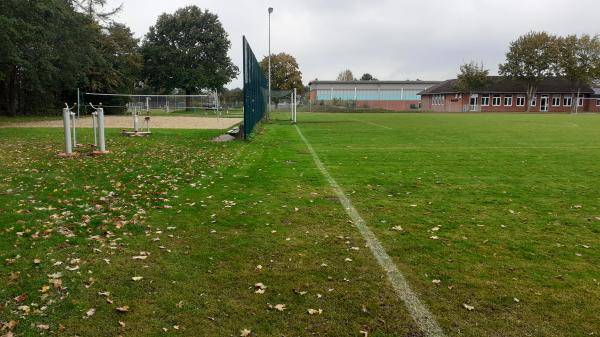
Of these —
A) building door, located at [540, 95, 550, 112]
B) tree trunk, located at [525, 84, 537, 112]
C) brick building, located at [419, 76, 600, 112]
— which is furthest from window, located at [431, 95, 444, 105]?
building door, located at [540, 95, 550, 112]

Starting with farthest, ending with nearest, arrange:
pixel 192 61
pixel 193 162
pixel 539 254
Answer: pixel 192 61 < pixel 193 162 < pixel 539 254

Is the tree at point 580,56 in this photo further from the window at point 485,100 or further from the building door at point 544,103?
the window at point 485,100

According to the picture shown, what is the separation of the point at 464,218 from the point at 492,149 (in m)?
9.99

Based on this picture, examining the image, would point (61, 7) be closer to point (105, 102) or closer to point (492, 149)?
point (105, 102)

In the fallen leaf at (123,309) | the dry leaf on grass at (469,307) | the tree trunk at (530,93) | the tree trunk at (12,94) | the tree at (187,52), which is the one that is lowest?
the fallen leaf at (123,309)

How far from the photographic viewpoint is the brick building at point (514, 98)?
81250mm

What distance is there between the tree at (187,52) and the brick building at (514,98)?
39.4m

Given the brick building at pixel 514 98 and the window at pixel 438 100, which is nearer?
the brick building at pixel 514 98

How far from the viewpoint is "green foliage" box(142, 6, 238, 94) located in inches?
2482

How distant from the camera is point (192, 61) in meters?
64.2

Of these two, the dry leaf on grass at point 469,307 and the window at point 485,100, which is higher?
the window at point 485,100

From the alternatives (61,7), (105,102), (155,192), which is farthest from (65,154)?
(105,102)

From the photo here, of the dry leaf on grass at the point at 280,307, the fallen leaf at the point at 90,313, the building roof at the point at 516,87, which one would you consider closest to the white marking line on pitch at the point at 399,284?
the dry leaf on grass at the point at 280,307

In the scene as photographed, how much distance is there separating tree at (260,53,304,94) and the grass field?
9056cm
